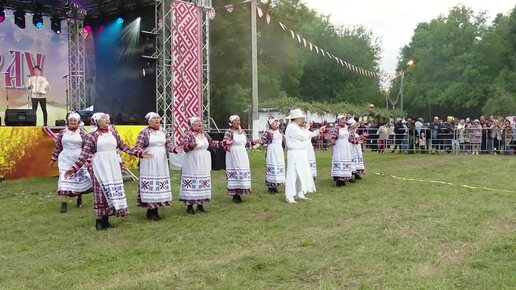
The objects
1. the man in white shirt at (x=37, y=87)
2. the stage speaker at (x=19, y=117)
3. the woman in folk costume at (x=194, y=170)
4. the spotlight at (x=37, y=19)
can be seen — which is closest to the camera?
the woman in folk costume at (x=194, y=170)

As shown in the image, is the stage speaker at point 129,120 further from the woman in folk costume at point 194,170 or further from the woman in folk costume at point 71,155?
the woman in folk costume at point 194,170

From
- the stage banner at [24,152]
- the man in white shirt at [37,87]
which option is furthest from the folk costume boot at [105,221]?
the man in white shirt at [37,87]

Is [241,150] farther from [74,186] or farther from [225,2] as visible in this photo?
[225,2]

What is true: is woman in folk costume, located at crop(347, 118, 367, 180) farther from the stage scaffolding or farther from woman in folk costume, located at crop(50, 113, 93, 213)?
woman in folk costume, located at crop(50, 113, 93, 213)

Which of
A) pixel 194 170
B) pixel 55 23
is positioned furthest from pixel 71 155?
pixel 55 23

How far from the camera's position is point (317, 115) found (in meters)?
33.7

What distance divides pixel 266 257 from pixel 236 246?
68 centimetres

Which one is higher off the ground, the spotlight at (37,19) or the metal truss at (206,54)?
the spotlight at (37,19)

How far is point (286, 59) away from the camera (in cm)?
3406

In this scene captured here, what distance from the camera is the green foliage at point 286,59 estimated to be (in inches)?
1054

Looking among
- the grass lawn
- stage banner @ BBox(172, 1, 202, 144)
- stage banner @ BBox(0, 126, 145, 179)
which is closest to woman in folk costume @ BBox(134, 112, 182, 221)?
the grass lawn

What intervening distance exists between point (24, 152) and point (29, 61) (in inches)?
233

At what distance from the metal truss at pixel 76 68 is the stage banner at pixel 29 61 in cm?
25

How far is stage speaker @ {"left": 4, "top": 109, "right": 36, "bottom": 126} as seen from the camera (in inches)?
518
